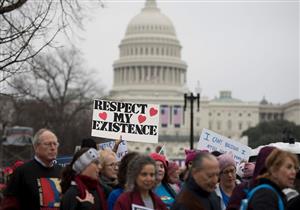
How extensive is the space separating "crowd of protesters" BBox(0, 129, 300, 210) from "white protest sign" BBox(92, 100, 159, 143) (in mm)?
3045

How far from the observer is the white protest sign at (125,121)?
12648 mm

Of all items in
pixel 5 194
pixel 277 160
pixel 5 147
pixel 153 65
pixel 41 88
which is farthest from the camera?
pixel 153 65

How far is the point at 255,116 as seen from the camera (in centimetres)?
16988

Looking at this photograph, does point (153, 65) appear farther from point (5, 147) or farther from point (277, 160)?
point (277, 160)

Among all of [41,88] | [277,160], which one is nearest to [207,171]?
[277,160]

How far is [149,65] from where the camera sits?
155125mm

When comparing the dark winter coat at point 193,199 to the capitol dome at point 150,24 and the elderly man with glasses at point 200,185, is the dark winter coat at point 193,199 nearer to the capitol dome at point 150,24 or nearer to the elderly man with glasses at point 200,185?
the elderly man with glasses at point 200,185

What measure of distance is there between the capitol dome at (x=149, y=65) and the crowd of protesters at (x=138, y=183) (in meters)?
143

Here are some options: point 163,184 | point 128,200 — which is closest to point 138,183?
point 128,200

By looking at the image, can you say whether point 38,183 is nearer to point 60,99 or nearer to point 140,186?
point 140,186

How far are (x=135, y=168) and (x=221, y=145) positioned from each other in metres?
5.44

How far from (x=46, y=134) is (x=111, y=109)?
170 inches

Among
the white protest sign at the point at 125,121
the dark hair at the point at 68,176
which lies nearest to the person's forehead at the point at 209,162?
the dark hair at the point at 68,176

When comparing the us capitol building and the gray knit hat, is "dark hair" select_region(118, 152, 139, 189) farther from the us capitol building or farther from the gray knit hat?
the us capitol building
